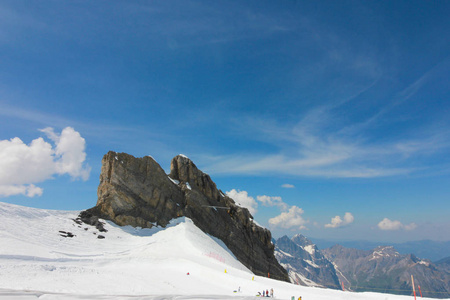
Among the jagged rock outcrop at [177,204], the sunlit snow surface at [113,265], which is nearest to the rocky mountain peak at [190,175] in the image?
the jagged rock outcrop at [177,204]

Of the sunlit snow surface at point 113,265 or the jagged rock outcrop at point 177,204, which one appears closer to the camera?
→ the sunlit snow surface at point 113,265

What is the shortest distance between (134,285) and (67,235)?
1035 inches

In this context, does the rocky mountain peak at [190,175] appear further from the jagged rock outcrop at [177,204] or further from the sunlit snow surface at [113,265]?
the sunlit snow surface at [113,265]

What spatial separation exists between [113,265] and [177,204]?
33533mm

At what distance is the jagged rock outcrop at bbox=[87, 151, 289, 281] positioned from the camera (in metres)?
61.0

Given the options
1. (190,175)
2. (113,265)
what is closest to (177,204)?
(190,175)

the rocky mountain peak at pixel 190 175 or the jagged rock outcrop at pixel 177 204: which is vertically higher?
the rocky mountain peak at pixel 190 175

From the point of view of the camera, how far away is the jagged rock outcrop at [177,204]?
61.0m

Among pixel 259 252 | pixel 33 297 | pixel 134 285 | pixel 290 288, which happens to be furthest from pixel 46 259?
pixel 259 252

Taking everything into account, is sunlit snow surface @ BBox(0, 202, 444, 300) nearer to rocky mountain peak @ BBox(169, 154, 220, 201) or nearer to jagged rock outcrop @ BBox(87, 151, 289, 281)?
jagged rock outcrop @ BBox(87, 151, 289, 281)

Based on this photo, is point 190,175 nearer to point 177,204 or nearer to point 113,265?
point 177,204

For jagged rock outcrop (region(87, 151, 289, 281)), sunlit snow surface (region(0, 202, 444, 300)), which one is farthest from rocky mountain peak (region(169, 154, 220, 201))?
sunlit snow surface (region(0, 202, 444, 300))

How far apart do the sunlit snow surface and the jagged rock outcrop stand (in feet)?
20.2

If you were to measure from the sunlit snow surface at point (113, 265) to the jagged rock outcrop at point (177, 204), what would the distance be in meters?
6.15
